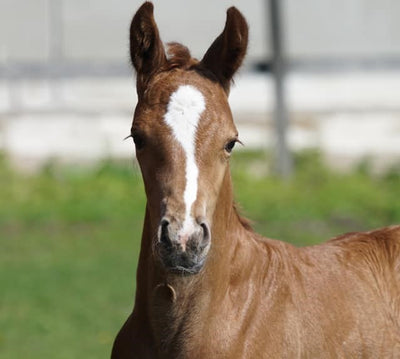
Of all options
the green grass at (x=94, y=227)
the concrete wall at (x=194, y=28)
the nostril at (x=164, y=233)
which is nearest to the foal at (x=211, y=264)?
the nostril at (x=164, y=233)

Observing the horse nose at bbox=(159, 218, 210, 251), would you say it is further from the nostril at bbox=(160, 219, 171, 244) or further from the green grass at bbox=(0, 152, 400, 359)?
the green grass at bbox=(0, 152, 400, 359)

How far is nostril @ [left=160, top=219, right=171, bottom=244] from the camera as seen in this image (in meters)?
4.00

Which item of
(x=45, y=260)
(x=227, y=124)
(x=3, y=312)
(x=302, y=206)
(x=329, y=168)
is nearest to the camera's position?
(x=227, y=124)

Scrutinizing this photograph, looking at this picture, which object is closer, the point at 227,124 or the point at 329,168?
the point at 227,124

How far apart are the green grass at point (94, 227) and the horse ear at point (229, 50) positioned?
4.13m

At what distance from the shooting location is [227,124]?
436 centimetres

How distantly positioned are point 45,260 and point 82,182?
2.76 metres

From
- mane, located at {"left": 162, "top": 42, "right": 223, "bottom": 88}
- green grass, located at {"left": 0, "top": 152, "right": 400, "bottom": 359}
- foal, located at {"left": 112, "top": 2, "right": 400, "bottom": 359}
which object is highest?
mane, located at {"left": 162, "top": 42, "right": 223, "bottom": 88}

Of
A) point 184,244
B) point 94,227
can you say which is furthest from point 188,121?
point 94,227

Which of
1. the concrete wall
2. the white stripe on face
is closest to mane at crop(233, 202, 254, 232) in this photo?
the white stripe on face

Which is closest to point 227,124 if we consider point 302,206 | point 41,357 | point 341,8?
point 41,357

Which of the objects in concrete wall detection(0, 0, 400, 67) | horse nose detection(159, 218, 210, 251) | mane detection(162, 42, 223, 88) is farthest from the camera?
concrete wall detection(0, 0, 400, 67)

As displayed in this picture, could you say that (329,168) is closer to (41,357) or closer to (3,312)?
(3,312)

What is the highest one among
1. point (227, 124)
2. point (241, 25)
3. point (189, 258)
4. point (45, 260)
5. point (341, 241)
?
point (241, 25)
